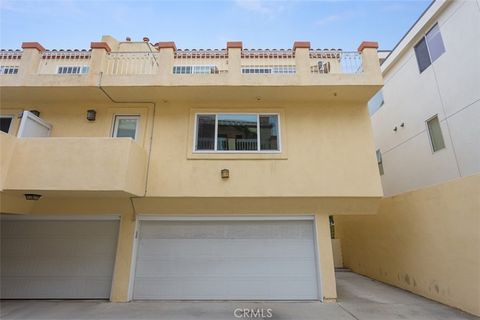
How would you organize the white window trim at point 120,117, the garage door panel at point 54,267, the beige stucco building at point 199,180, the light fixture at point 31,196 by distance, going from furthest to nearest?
the white window trim at point 120,117 → the garage door panel at point 54,267 → the beige stucco building at point 199,180 → the light fixture at point 31,196

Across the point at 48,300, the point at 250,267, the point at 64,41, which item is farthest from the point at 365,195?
the point at 64,41

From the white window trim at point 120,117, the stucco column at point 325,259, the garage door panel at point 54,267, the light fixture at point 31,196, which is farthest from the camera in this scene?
the white window trim at point 120,117

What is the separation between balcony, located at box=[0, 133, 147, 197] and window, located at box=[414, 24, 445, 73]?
11418 mm

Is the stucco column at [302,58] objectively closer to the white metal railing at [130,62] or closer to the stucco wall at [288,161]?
the stucco wall at [288,161]

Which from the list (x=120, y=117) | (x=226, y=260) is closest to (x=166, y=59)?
(x=120, y=117)

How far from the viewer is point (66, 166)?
610cm

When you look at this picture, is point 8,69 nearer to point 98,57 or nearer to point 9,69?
point 9,69

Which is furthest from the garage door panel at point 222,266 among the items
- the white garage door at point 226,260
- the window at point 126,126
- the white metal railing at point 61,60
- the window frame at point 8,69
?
the window frame at point 8,69

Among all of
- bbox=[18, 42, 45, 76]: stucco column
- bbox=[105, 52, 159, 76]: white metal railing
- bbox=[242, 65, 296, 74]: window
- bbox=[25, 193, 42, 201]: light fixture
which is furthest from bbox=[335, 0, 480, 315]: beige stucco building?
bbox=[18, 42, 45, 76]: stucco column

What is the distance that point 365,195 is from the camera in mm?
7047

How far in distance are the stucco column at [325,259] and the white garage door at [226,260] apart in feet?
0.74

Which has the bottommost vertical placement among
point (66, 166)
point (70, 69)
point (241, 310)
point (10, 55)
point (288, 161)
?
point (241, 310)

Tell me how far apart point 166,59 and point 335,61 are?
5326 mm

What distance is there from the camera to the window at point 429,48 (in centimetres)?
943
